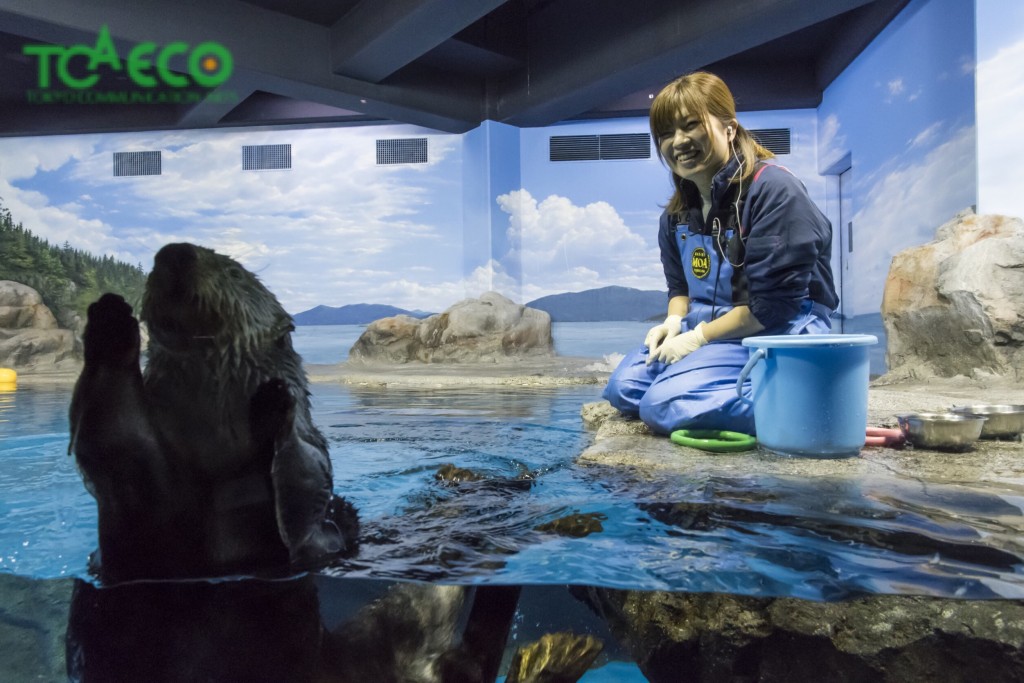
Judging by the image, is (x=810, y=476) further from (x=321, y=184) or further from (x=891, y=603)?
(x=321, y=184)

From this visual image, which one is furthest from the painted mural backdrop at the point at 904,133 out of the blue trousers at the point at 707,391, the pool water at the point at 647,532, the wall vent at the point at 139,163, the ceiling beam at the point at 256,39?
the wall vent at the point at 139,163

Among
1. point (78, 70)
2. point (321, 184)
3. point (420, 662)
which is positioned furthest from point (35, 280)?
point (321, 184)

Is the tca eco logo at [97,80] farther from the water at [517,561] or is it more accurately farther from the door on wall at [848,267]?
the door on wall at [848,267]

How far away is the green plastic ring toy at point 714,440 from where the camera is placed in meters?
2.46

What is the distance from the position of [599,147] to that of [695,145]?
7917 millimetres

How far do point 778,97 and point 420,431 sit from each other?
777 centimetres

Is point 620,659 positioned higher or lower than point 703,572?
lower

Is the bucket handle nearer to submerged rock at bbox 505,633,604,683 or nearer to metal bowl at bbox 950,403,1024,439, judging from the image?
metal bowl at bbox 950,403,1024,439

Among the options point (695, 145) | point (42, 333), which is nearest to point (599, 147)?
point (695, 145)

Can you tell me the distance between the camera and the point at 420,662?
4.41 feet

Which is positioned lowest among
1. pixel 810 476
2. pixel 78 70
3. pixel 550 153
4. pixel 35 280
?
pixel 810 476

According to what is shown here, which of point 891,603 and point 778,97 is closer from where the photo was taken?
point 891,603

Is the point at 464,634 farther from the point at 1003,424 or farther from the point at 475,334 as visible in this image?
the point at 475,334

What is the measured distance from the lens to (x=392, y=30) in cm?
729
